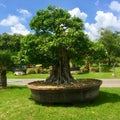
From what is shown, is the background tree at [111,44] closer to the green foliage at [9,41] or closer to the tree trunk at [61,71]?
the green foliage at [9,41]

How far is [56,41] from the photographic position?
33.0ft

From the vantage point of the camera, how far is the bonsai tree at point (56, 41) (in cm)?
1024

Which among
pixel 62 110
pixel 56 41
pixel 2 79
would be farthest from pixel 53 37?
pixel 2 79

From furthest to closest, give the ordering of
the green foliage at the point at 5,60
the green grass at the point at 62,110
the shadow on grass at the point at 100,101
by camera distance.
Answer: the green foliage at the point at 5,60 → the shadow on grass at the point at 100,101 → the green grass at the point at 62,110

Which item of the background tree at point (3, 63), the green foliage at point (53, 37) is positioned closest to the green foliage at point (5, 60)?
the background tree at point (3, 63)

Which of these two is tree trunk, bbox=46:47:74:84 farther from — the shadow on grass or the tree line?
the shadow on grass

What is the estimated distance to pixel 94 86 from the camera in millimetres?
10805

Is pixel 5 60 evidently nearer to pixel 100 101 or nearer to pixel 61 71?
pixel 61 71

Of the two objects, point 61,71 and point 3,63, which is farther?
point 3,63

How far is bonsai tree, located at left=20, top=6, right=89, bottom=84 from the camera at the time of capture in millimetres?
10242

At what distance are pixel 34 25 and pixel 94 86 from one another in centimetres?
359

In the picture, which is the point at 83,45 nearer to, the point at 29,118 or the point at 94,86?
the point at 94,86

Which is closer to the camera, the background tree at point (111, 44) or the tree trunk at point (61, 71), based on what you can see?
the tree trunk at point (61, 71)

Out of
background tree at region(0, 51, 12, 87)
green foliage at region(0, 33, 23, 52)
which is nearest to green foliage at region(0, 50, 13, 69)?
background tree at region(0, 51, 12, 87)
